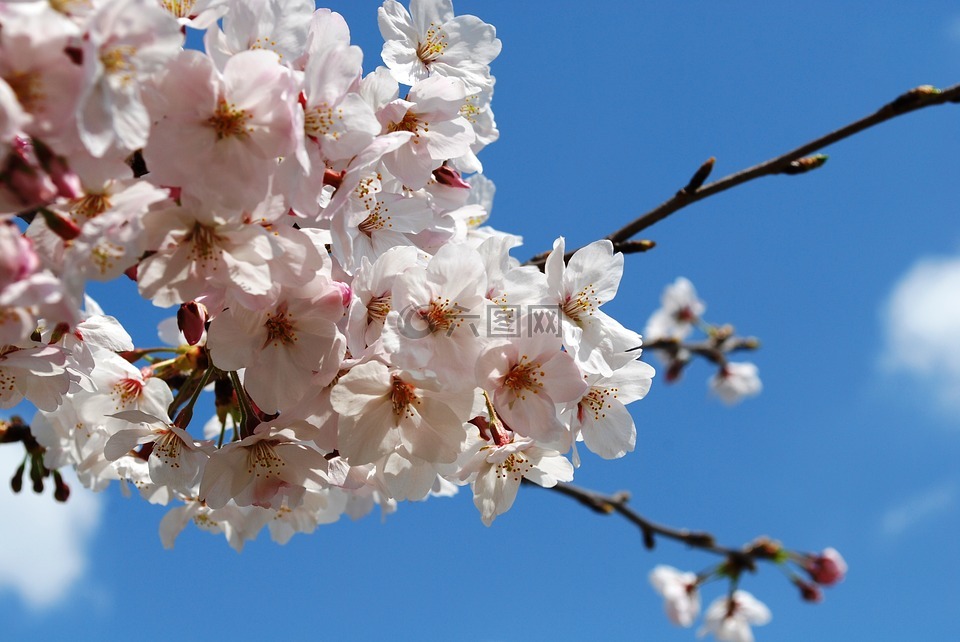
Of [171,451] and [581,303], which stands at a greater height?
[581,303]

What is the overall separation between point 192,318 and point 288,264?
1.40 feet

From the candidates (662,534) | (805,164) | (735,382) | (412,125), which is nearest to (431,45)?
(412,125)

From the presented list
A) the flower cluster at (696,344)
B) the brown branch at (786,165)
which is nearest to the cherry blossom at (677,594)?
the flower cluster at (696,344)

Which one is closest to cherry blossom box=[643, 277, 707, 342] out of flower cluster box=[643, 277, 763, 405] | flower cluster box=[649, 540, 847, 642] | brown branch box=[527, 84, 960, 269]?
flower cluster box=[643, 277, 763, 405]

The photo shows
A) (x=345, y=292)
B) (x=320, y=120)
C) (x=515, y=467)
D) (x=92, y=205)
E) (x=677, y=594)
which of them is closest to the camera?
(x=92, y=205)

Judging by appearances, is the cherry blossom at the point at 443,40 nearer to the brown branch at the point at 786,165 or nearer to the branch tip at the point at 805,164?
the brown branch at the point at 786,165

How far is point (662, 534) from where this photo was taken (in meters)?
4.49

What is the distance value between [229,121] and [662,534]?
372 centimetres

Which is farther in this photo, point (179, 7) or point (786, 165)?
point (786, 165)

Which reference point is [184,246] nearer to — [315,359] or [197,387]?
[315,359]

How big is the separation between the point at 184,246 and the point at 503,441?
963 millimetres

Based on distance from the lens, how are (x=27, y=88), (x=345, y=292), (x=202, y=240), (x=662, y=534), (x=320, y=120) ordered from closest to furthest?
(x=27, y=88)
(x=202, y=240)
(x=320, y=120)
(x=345, y=292)
(x=662, y=534)

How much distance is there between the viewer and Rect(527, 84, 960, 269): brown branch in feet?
6.50

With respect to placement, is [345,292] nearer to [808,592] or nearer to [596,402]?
[596,402]
